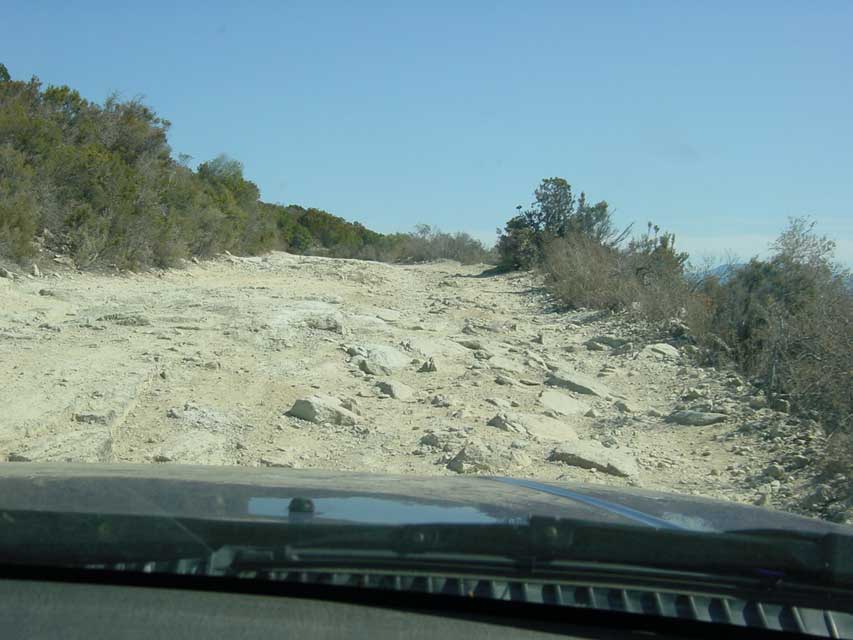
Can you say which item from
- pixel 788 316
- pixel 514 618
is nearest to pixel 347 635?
pixel 514 618

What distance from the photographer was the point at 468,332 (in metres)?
13.3

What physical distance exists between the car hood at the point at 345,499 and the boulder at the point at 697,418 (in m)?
5.14

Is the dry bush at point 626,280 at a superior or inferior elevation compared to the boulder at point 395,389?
superior

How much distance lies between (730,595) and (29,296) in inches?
488

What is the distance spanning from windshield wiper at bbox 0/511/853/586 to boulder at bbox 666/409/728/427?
656cm

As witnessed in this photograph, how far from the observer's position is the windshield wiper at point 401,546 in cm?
220

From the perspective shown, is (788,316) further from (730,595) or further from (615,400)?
(730,595)

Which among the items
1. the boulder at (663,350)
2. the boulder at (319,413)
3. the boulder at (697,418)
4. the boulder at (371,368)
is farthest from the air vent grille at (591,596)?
the boulder at (663,350)

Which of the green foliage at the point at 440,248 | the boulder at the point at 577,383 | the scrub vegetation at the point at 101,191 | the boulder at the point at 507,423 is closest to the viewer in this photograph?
the boulder at the point at 507,423

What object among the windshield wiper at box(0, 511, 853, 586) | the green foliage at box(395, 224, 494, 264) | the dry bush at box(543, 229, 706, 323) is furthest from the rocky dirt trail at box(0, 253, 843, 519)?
the green foliage at box(395, 224, 494, 264)

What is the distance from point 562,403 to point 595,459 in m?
2.06

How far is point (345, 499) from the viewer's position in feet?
9.39

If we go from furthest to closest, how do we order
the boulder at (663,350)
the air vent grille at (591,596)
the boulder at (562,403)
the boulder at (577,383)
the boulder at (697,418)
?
the boulder at (663,350)
the boulder at (577,383)
the boulder at (562,403)
the boulder at (697,418)
the air vent grille at (591,596)

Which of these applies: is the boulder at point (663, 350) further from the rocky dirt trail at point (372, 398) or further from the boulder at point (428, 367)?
the boulder at point (428, 367)
